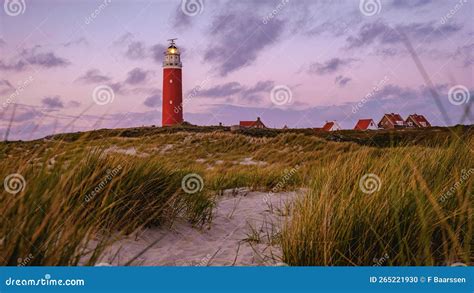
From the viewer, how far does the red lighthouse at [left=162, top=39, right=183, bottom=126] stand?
40.2 metres

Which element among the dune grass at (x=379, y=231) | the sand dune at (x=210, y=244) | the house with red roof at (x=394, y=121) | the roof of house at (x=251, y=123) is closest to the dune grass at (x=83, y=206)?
the sand dune at (x=210, y=244)

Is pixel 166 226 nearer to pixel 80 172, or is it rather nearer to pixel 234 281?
pixel 80 172

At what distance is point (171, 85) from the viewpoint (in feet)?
132

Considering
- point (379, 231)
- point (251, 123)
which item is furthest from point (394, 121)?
point (379, 231)

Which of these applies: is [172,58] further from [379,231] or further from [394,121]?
[379,231]

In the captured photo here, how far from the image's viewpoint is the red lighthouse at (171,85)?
40.2 m

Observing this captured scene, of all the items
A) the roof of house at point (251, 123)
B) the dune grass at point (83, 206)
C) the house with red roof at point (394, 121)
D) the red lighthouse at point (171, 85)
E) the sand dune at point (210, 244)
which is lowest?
the sand dune at point (210, 244)

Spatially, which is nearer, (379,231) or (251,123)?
(379,231)

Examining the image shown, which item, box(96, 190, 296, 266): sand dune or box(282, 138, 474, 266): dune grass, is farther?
box(96, 190, 296, 266): sand dune

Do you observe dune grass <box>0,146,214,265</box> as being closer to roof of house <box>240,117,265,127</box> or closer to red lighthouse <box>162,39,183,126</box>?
red lighthouse <box>162,39,183,126</box>

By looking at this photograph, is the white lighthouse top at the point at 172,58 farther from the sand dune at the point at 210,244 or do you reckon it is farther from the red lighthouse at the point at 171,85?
the sand dune at the point at 210,244

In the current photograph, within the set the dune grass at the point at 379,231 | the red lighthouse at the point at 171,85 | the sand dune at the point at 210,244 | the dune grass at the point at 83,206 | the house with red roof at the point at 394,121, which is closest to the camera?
the dune grass at the point at 83,206

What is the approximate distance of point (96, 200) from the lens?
9.78 feet

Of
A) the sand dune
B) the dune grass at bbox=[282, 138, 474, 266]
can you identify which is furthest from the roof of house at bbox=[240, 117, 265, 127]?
the dune grass at bbox=[282, 138, 474, 266]
